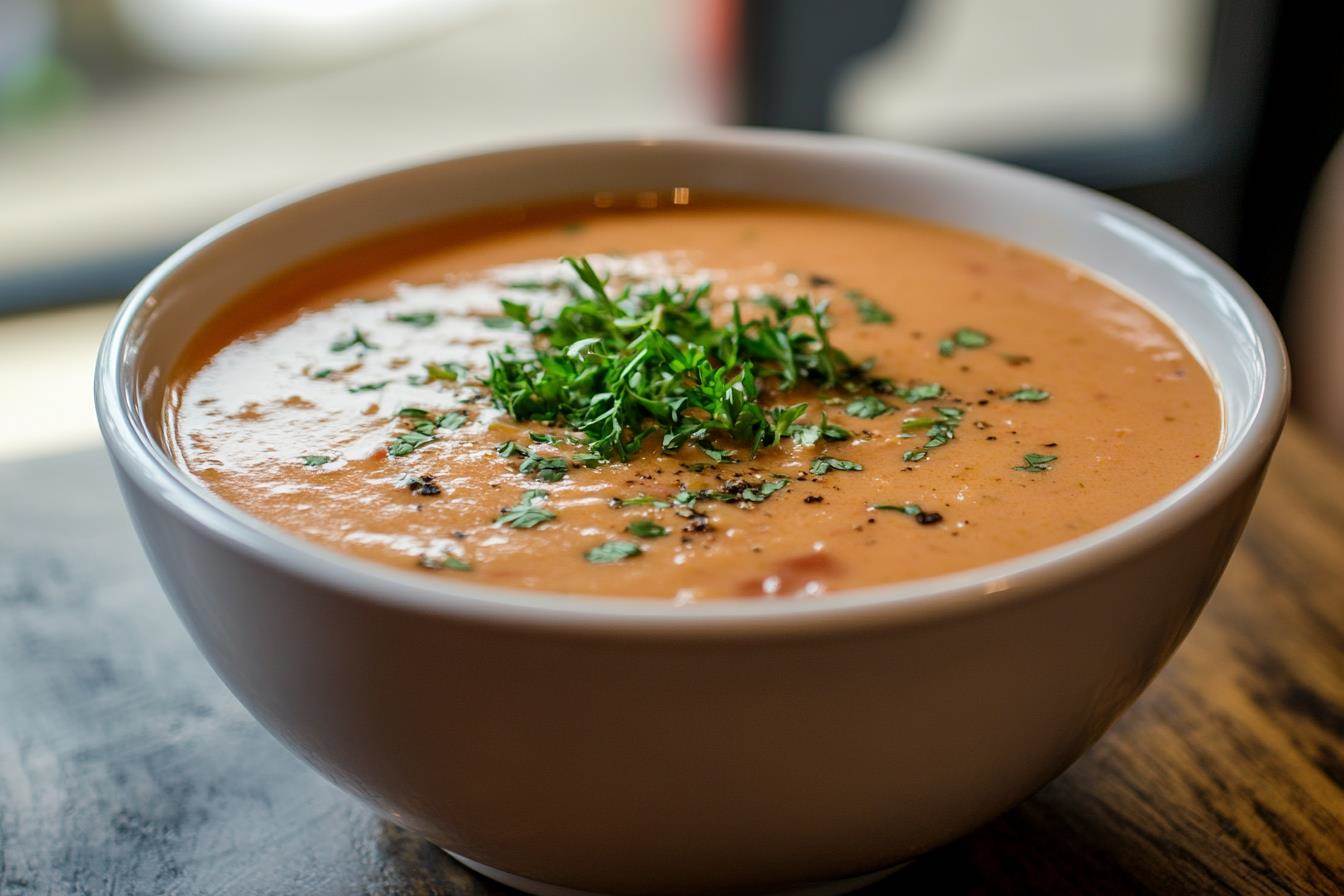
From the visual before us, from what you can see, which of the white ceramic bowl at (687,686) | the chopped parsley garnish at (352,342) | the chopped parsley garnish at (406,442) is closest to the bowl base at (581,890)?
the white ceramic bowl at (687,686)

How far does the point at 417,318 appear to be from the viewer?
4.76 feet

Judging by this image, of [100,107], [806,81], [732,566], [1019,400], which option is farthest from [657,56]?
[732,566]

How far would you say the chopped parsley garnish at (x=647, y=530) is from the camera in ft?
3.34

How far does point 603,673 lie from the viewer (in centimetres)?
77

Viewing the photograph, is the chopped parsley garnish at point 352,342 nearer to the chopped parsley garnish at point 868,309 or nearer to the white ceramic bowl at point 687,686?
the white ceramic bowl at point 687,686

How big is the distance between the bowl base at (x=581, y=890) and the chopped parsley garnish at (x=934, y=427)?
325 mm

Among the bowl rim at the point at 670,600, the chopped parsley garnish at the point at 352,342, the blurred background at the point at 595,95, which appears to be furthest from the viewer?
the blurred background at the point at 595,95

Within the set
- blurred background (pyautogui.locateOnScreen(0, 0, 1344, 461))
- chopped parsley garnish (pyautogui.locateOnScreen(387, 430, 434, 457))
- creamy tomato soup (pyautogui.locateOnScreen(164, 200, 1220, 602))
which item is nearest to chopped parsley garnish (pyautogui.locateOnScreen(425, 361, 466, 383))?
creamy tomato soup (pyautogui.locateOnScreen(164, 200, 1220, 602))

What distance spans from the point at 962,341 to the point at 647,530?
0.51 m

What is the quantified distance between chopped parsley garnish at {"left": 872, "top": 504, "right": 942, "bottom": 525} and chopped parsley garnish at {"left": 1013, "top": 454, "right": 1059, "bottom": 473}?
0.11m

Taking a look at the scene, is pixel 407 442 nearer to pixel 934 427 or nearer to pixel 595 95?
pixel 934 427

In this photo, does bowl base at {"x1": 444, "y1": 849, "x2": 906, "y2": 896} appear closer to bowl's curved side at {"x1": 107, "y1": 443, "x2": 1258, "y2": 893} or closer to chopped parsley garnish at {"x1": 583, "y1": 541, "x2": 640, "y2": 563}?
bowl's curved side at {"x1": 107, "y1": 443, "x2": 1258, "y2": 893}

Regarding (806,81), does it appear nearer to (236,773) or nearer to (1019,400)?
(1019,400)

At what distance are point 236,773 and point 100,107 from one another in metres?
2.94
